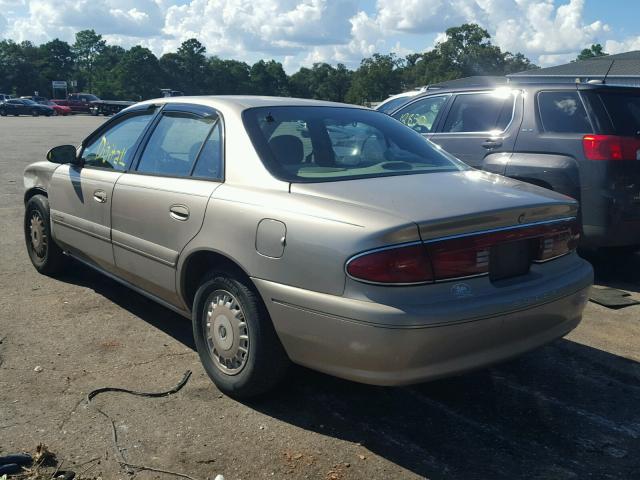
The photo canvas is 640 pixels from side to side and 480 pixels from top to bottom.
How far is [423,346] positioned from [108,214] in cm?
268

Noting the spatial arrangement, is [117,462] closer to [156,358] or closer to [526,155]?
[156,358]

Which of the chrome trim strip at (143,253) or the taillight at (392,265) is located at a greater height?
the taillight at (392,265)

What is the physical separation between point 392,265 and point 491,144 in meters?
3.99

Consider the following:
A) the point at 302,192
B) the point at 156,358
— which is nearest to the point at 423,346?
the point at 302,192

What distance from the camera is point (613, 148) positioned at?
5586 millimetres

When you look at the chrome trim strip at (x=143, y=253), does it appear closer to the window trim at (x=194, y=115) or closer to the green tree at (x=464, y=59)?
the window trim at (x=194, y=115)

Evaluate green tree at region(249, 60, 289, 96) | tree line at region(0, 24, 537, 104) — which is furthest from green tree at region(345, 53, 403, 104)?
green tree at region(249, 60, 289, 96)

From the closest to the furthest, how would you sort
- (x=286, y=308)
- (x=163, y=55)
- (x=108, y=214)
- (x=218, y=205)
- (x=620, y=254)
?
(x=286, y=308)
(x=218, y=205)
(x=108, y=214)
(x=620, y=254)
(x=163, y=55)

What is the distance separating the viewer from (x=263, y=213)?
10.8 feet

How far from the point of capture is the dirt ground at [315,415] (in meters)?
3.02

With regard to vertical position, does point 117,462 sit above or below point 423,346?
below

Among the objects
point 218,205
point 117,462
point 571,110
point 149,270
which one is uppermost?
point 571,110

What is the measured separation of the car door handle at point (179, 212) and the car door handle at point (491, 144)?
366 centimetres

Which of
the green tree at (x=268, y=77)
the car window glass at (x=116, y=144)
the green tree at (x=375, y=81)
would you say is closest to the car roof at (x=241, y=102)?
the car window glass at (x=116, y=144)
